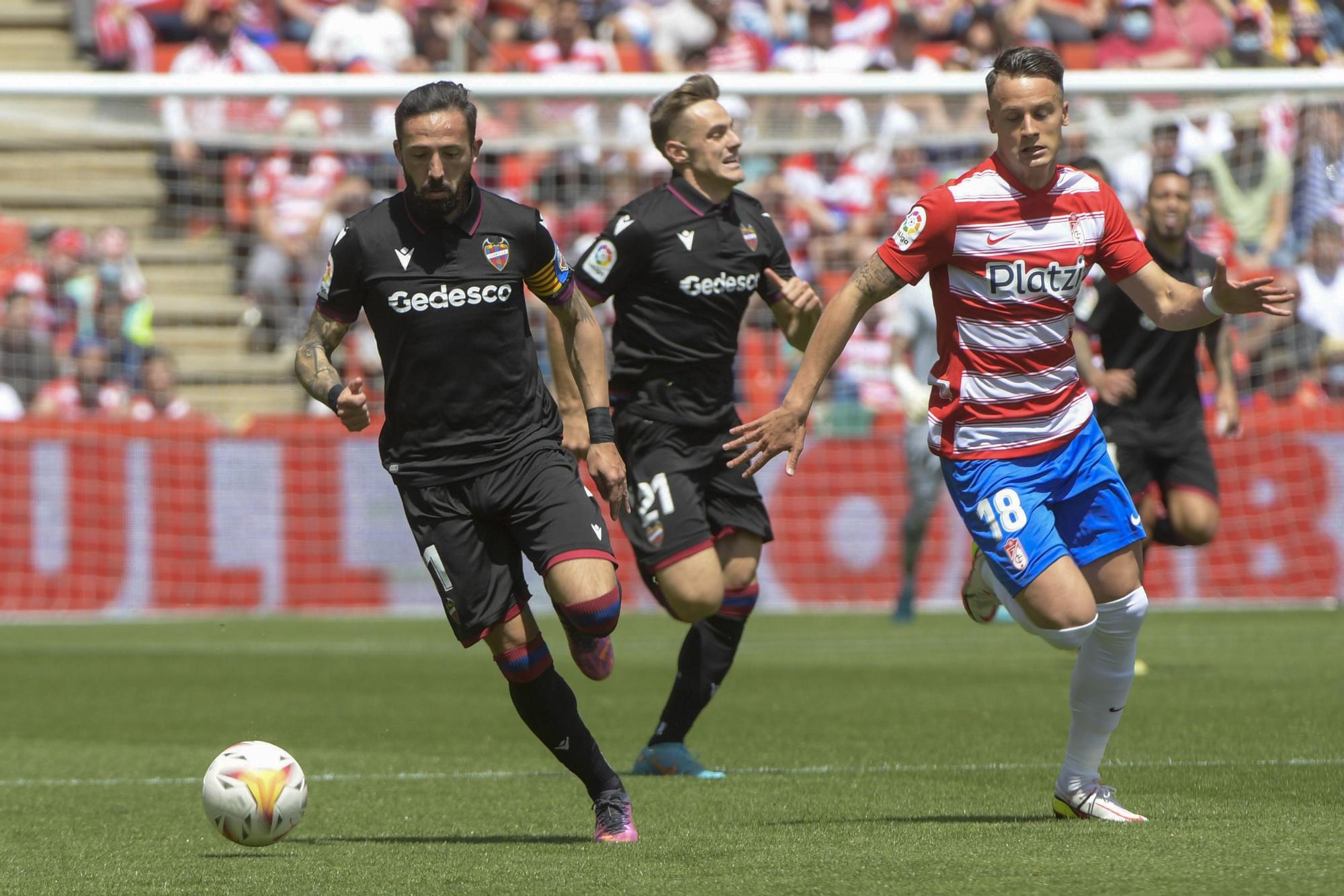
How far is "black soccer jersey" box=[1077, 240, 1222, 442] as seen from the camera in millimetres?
10398

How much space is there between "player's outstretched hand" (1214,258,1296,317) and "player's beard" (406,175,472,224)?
2.29 m

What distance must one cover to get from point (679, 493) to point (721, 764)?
3.60 feet

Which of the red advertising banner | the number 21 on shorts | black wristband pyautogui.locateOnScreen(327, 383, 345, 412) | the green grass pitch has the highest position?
black wristband pyautogui.locateOnScreen(327, 383, 345, 412)

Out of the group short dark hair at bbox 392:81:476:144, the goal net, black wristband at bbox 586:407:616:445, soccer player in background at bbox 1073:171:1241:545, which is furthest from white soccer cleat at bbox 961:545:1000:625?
the goal net

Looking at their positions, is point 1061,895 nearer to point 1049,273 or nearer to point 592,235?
point 1049,273

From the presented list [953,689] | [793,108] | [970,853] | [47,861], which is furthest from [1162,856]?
[793,108]

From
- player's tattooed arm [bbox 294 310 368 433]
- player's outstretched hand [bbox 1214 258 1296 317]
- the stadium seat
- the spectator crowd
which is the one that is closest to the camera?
player's outstretched hand [bbox 1214 258 1296 317]

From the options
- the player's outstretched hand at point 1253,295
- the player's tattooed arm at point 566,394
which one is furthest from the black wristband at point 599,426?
the player's outstretched hand at point 1253,295

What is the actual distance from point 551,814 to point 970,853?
182 centimetres

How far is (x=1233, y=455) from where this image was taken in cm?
1582

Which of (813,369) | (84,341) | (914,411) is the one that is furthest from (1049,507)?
(84,341)

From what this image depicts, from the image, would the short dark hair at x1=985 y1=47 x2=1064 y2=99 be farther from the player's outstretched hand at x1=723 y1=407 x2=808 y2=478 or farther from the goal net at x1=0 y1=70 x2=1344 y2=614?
the goal net at x1=0 y1=70 x2=1344 y2=614

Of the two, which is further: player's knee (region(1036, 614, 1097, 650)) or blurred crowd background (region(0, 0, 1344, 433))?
blurred crowd background (region(0, 0, 1344, 433))

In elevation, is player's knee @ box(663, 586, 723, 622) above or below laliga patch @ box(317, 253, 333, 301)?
below
